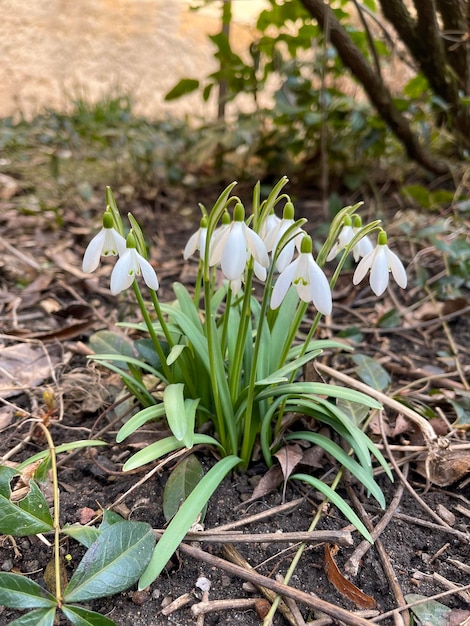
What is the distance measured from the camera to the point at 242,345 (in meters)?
1.13

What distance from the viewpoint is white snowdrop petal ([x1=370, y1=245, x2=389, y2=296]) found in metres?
1.03

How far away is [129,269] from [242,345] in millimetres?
299

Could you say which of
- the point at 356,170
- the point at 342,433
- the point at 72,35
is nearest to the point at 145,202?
the point at 356,170

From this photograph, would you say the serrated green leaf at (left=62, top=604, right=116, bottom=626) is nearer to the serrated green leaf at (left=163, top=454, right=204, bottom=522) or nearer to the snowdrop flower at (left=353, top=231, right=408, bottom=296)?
the serrated green leaf at (left=163, top=454, right=204, bottom=522)

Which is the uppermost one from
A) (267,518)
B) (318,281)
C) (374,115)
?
(318,281)

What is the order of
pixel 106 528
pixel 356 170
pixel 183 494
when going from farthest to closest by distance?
1. pixel 356 170
2. pixel 183 494
3. pixel 106 528

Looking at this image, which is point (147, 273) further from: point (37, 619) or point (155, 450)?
point (37, 619)

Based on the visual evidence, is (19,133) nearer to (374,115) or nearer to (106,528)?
(374,115)

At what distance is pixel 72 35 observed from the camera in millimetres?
6195

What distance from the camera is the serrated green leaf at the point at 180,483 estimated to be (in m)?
1.09

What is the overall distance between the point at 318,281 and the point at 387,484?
0.59m

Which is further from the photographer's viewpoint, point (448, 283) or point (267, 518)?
point (448, 283)

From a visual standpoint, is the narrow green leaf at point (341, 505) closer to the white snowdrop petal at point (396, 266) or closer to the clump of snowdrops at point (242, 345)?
the clump of snowdrops at point (242, 345)

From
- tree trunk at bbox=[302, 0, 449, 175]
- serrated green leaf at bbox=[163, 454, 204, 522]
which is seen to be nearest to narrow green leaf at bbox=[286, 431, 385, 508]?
serrated green leaf at bbox=[163, 454, 204, 522]
